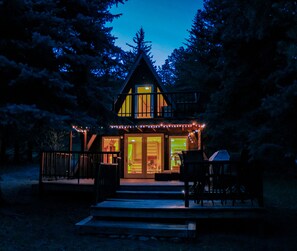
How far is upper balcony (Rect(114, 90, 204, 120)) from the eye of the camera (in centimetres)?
1457

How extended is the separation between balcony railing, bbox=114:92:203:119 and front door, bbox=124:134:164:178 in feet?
3.50

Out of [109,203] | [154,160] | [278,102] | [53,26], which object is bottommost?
[109,203]

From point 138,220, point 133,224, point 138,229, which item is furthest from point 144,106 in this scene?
point 138,229

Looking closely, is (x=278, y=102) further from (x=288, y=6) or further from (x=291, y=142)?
(x=288, y=6)

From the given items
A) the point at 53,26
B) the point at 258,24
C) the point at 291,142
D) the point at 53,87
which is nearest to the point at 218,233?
the point at 291,142

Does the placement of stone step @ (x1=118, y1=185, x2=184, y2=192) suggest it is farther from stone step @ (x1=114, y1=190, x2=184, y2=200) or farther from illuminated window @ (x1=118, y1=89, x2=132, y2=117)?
illuminated window @ (x1=118, y1=89, x2=132, y2=117)

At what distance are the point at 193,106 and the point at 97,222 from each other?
353 inches

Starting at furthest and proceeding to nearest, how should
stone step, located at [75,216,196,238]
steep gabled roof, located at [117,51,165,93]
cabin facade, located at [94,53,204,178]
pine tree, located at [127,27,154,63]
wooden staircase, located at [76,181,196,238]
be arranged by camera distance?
pine tree, located at [127,27,154,63], steep gabled roof, located at [117,51,165,93], cabin facade, located at [94,53,204,178], wooden staircase, located at [76,181,196,238], stone step, located at [75,216,196,238]

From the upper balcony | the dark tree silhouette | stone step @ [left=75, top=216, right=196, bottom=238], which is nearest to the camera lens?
stone step @ [left=75, top=216, right=196, bottom=238]

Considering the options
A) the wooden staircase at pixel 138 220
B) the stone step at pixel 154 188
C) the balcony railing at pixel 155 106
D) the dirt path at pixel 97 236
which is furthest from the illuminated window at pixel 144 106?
the wooden staircase at pixel 138 220

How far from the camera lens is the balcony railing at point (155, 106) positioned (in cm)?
1461

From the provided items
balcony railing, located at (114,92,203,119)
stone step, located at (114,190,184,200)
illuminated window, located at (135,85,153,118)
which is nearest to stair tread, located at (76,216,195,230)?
stone step, located at (114,190,184,200)

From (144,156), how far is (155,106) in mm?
2547

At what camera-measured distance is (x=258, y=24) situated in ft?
14.9
